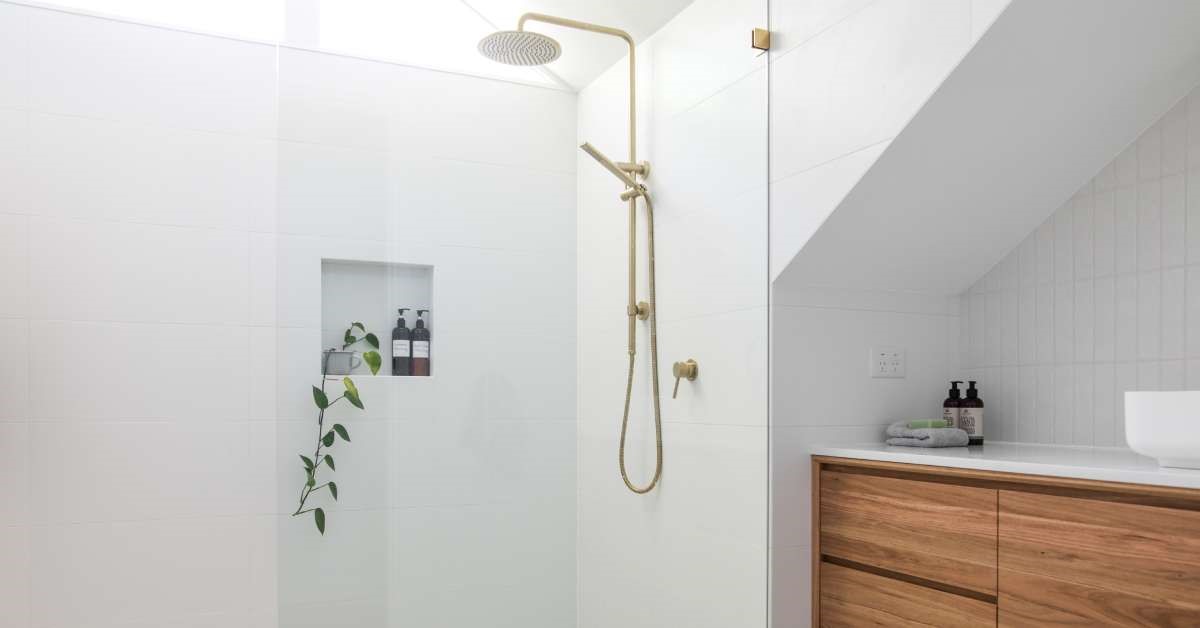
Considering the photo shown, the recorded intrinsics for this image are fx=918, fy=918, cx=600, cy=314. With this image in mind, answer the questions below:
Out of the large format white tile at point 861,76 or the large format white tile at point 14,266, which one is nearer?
the large format white tile at point 861,76

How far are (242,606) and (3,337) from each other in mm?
761

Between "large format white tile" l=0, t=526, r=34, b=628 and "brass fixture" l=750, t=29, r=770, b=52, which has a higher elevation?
"brass fixture" l=750, t=29, r=770, b=52

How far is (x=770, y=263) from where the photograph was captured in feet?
7.15

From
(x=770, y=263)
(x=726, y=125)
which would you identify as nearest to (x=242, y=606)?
(x=770, y=263)

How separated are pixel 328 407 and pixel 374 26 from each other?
0.84 m

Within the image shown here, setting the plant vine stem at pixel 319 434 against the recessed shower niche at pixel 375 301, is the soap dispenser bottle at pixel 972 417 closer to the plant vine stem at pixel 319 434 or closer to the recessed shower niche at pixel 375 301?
the recessed shower niche at pixel 375 301

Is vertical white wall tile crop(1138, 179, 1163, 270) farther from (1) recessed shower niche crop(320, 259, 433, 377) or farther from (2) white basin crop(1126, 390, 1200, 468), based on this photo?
(1) recessed shower niche crop(320, 259, 433, 377)

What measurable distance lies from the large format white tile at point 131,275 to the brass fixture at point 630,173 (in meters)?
0.73

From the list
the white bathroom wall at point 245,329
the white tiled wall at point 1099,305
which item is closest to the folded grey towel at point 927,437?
the white tiled wall at point 1099,305

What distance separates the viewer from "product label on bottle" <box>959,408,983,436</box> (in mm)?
2227

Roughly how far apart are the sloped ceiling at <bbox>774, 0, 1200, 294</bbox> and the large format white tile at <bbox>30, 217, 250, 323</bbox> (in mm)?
1266

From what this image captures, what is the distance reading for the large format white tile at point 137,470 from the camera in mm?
1935

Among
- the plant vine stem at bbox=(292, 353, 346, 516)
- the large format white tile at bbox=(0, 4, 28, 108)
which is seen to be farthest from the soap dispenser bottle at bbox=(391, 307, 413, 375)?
the large format white tile at bbox=(0, 4, 28, 108)

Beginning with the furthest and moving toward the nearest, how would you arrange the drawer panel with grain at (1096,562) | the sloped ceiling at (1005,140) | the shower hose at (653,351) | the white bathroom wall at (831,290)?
1. the shower hose at (653,351)
2. the white bathroom wall at (831,290)
3. the sloped ceiling at (1005,140)
4. the drawer panel with grain at (1096,562)
